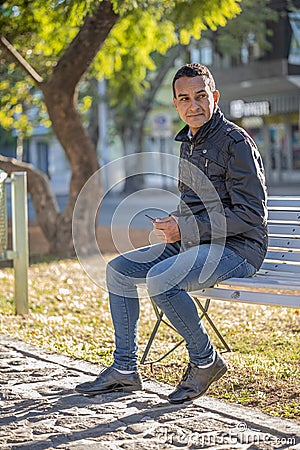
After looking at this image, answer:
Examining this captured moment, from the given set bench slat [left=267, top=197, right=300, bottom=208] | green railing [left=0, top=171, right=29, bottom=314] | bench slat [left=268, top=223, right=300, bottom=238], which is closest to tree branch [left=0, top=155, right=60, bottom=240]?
green railing [left=0, top=171, right=29, bottom=314]

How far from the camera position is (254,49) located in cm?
3525

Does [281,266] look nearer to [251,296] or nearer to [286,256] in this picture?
[286,256]

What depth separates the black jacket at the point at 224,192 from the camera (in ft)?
15.6

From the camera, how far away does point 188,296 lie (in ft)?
15.8

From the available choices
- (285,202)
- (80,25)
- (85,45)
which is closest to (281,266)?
(285,202)

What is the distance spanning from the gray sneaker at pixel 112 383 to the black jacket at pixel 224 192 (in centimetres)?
81

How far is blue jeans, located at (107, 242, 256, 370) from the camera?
479 centimetres

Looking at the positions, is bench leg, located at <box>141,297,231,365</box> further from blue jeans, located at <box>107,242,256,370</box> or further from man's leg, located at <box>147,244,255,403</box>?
man's leg, located at <box>147,244,255,403</box>

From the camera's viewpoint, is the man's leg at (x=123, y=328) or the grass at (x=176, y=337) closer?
the man's leg at (x=123, y=328)

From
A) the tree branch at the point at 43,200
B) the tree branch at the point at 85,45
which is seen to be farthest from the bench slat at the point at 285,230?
the tree branch at the point at 43,200

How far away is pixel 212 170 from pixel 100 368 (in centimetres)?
162

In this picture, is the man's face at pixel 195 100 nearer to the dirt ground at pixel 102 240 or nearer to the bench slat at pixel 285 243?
the bench slat at pixel 285 243

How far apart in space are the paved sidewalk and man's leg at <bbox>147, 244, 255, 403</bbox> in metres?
0.13

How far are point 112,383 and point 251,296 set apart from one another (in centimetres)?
92
